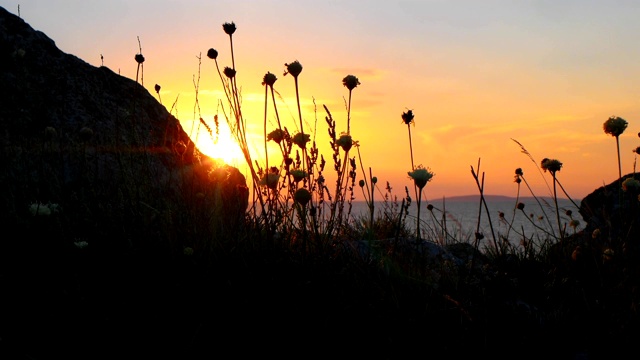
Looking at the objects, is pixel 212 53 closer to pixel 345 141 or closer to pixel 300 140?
pixel 300 140

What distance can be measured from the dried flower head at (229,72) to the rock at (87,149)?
703mm

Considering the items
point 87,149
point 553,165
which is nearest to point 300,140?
point 553,165

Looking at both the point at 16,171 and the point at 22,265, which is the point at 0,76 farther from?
the point at 22,265

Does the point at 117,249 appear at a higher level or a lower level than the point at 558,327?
higher

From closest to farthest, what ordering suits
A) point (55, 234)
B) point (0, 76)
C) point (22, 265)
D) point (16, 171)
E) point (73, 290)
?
point (73, 290), point (22, 265), point (55, 234), point (16, 171), point (0, 76)

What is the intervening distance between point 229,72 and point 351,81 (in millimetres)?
754

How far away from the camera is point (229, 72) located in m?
3.53

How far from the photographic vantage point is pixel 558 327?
264 cm

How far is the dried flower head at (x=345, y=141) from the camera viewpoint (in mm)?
3240

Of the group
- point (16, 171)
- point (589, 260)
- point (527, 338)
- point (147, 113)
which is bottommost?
point (527, 338)

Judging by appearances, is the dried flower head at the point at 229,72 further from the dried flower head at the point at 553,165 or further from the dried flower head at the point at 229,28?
the dried flower head at the point at 553,165

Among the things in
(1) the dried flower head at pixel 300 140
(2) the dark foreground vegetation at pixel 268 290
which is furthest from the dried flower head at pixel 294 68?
(1) the dried flower head at pixel 300 140

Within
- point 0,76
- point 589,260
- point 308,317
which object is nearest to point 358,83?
point 308,317

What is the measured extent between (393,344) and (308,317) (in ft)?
1.22
